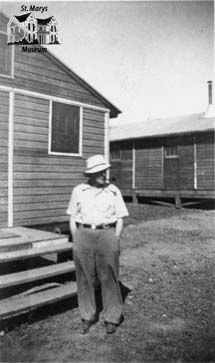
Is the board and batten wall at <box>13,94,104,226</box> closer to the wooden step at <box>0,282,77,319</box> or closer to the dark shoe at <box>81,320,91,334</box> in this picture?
the wooden step at <box>0,282,77,319</box>

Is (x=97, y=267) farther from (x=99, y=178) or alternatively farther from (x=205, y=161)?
(x=205, y=161)

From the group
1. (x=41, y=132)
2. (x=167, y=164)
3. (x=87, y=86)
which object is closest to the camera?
(x=41, y=132)

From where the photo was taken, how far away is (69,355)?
335 centimetres

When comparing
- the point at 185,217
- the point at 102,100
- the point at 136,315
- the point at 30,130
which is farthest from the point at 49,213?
the point at 185,217

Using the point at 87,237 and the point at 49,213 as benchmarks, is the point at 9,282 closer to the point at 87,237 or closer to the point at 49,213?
the point at 87,237

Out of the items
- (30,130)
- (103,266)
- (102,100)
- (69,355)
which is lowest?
(69,355)

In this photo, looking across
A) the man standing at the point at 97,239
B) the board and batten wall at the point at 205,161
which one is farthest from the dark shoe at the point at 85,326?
the board and batten wall at the point at 205,161

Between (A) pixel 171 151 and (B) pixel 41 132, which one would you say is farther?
(A) pixel 171 151

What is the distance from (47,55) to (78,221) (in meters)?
5.83

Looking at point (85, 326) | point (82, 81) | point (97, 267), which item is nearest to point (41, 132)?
point (82, 81)

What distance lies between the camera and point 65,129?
8641 millimetres

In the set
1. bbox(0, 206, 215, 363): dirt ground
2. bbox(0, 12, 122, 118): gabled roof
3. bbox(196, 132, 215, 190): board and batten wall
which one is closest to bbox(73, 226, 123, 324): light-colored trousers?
bbox(0, 206, 215, 363): dirt ground

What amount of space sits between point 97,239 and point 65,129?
542cm

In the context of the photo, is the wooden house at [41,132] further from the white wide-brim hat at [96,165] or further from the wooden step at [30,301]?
the white wide-brim hat at [96,165]
